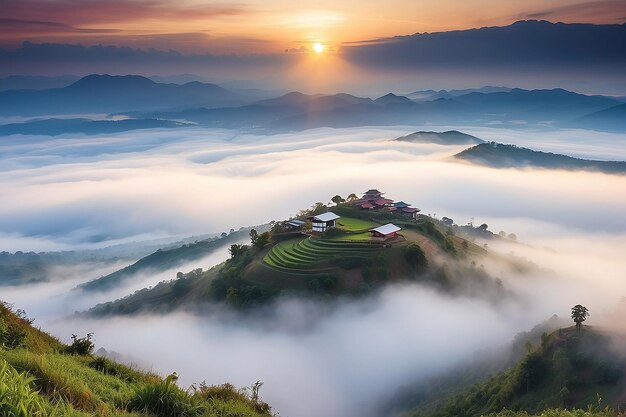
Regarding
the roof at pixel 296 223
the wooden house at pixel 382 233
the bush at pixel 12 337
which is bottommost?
the roof at pixel 296 223

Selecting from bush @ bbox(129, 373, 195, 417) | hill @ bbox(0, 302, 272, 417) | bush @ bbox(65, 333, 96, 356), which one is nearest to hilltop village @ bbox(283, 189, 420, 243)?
bush @ bbox(65, 333, 96, 356)

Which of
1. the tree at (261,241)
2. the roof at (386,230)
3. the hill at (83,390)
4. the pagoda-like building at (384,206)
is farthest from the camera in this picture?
the pagoda-like building at (384,206)

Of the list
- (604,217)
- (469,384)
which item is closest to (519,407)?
(469,384)

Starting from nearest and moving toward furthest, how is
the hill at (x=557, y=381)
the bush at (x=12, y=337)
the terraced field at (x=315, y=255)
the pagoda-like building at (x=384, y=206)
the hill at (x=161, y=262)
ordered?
the bush at (x=12, y=337) → the hill at (x=557, y=381) → the terraced field at (x=315, y=255) → the pagoda-like building at (x=384, y=206) → the hill at (x=161, y=262)

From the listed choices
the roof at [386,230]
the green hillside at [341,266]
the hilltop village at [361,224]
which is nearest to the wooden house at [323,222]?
the hilltop village at [361,224]

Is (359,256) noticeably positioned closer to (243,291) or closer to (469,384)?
(243,291)

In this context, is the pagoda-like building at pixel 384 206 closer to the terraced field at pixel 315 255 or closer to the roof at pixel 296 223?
the roof at pixel 296 223

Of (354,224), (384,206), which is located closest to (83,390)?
(354,224)
